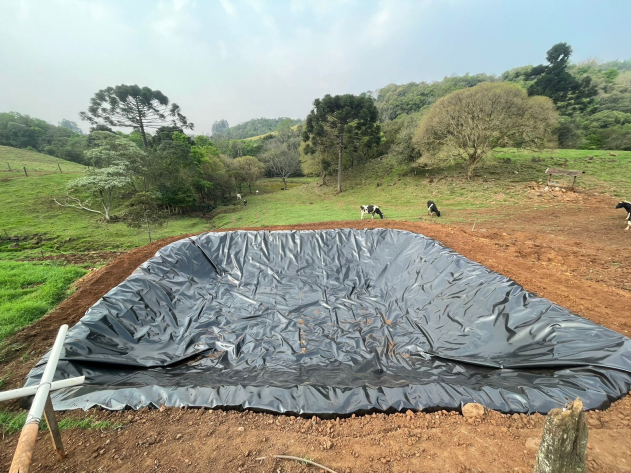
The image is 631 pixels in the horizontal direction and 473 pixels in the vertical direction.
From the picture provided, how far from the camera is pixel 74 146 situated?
30891 millimetres

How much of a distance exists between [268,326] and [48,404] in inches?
115

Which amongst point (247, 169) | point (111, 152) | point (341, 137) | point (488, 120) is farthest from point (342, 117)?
point (111, 152)

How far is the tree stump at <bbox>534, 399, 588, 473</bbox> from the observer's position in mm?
1105

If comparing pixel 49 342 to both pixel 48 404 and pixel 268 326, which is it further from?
pixel 268 326

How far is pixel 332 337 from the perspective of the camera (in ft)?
13.4

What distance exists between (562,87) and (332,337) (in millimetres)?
37273

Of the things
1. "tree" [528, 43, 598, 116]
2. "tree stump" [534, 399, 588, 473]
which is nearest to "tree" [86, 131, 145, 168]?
"tree stump" [534, 399, 588, 473]

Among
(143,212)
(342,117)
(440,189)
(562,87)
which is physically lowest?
(440,189)

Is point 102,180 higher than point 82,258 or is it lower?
higher

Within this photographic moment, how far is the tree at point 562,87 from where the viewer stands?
24219 millimetres

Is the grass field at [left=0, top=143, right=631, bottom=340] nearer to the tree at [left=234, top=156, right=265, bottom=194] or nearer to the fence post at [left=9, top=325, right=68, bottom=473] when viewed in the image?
the tree at [left=234, top=156, right=265, bottom=194]

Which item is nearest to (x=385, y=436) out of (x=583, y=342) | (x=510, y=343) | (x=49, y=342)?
(x=510, y=343)

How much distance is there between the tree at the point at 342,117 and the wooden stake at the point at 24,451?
825 inches

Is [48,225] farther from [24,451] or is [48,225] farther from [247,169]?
[24,451]
